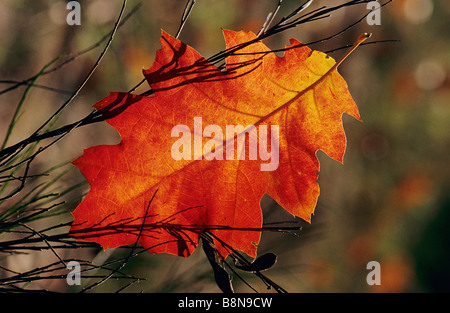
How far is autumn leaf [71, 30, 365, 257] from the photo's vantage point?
0.54 meters

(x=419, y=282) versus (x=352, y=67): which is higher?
(x=352, y=67)

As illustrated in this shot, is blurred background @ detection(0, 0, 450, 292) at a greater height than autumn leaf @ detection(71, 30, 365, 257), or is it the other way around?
blurred background @ detection(0, 0, 450, 292)

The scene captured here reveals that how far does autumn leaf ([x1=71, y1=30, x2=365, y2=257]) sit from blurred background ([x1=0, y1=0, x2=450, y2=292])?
1143mm

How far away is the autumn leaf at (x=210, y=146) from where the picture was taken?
54 cm

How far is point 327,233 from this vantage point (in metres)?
2.10

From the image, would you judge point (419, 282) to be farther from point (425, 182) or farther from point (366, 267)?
point (425, 182)

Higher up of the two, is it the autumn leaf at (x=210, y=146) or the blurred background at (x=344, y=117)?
the blurred background at (x=344, y=117)

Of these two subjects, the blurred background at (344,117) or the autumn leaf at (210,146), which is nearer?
the autumn leaf at (210,146)

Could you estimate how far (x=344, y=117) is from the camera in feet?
6.94

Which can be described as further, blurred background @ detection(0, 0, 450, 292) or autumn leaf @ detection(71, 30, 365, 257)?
blurred background @ detection(0, 0, 450, 292)

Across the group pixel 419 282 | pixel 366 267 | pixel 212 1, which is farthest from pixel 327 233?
pixel 212 1

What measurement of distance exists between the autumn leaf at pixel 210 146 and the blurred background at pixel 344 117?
3.75 feet

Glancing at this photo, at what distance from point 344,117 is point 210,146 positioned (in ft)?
5.59
